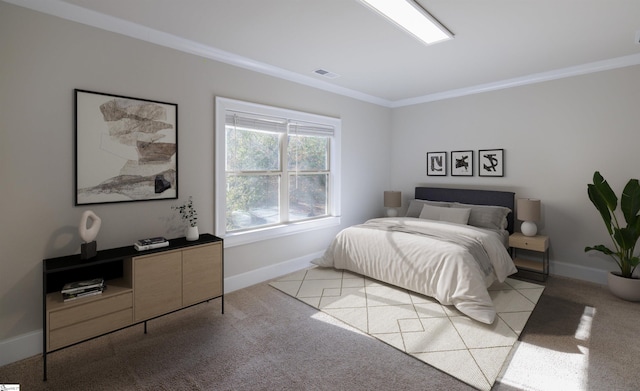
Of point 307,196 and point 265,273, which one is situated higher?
point 307,196

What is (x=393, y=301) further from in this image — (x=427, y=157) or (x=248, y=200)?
(x=427, y=157)

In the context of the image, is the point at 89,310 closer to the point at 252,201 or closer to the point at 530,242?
the point at 252,201

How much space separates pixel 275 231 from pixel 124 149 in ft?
6.20

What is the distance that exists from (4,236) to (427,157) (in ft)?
16.8

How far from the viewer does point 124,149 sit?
8.94 feet

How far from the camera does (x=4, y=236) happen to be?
2227 mm

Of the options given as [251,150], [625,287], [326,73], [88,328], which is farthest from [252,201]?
[625,287]

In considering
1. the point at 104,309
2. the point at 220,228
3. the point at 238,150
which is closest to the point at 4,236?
the point at 104,309

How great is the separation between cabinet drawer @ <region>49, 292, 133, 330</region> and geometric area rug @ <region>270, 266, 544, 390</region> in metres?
1.61

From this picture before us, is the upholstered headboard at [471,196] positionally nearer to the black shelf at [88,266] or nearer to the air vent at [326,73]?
the air vent at [326,73]

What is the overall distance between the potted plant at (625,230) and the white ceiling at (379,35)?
146 centimetres

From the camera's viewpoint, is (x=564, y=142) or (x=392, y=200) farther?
(x=392, y=200)

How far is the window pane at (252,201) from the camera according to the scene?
3627mm

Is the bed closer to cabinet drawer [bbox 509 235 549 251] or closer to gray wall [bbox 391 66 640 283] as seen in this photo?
cabinet drawer [bbox 509 235 549 251]
